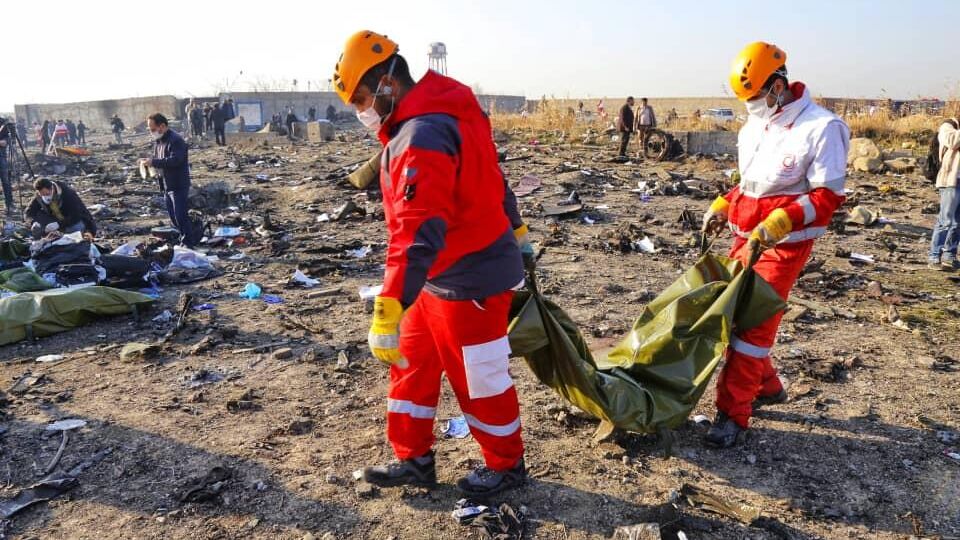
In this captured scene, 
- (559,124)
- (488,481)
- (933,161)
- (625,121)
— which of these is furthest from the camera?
(559,124)

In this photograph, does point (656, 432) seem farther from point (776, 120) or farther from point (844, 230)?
point (844, 230)

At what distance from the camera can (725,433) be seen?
2.94 meters

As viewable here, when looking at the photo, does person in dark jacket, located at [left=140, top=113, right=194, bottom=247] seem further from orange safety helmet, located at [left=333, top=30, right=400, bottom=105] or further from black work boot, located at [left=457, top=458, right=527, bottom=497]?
black work boot, located at [left=457, top=458, right=527, bottom=497]

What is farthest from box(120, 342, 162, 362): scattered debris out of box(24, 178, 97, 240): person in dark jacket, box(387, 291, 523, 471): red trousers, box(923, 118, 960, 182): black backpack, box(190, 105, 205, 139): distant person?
box(190, 105, 205, 139): distant person

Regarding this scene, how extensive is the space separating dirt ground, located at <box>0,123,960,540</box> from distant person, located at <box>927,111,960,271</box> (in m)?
0.38

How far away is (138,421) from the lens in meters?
3.30

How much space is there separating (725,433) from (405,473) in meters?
1.55

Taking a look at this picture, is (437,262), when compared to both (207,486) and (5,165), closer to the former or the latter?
(207,486)

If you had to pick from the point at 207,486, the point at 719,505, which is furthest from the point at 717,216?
the point at 207,486

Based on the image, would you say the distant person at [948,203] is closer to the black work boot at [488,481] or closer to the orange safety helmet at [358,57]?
the black work boot at [488,481]

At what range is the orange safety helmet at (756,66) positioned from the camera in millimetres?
2760

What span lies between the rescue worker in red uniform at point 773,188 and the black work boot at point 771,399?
1.44ft

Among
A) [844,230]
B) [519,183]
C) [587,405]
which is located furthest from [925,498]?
[519,183]

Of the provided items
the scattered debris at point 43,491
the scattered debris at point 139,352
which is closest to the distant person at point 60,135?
the scattered debris at point 139,352
